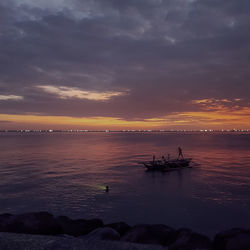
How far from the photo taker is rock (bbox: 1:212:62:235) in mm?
11516

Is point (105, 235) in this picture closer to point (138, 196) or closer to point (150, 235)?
point (150, 235)

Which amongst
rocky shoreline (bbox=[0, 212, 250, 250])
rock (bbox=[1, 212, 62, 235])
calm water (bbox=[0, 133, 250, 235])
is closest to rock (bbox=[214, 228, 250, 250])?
rocky shoreline (bbox=[0, 212, 250, 250])

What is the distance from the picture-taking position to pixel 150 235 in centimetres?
1125

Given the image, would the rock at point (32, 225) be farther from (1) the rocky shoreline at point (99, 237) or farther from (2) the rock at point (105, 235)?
(2) the rock at point (105, 235)

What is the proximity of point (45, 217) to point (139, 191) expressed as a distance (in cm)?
1722

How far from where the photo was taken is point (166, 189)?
2892 centimetres

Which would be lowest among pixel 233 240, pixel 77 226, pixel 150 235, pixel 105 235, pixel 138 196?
pixel 138 196

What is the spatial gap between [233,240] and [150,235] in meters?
3.94

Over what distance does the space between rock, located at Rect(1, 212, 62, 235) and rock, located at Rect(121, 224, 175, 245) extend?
158 inches

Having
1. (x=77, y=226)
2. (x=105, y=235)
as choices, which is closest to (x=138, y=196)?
(x=77, y=226)

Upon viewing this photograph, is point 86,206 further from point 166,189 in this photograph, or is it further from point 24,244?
point 24,244

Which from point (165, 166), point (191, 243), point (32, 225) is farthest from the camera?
point (165, 166)

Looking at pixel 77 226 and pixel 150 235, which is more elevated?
pixel 150 235

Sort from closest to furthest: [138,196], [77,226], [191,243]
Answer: [191,243] < [77,226] < [138,196]
